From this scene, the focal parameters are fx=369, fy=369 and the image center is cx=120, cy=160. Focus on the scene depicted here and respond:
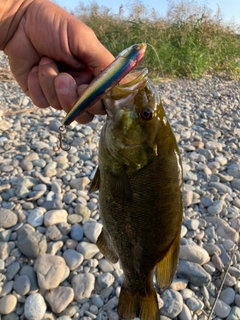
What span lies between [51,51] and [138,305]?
1.72 meters

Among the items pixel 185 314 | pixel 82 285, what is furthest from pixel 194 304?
pixel 82 285

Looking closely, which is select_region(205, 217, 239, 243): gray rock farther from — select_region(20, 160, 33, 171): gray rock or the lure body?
the lure body

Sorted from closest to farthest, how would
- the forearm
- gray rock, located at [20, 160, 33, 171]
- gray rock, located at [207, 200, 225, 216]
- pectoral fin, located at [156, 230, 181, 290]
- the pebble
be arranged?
pectoral fin, located at [156, 230, 181, 290] < the forearm < the pebble < gray rock, located at [207, 200, 225, 216] < gray rock, located at [20, 160, 33, 171]

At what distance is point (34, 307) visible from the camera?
306cm

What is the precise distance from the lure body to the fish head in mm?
245

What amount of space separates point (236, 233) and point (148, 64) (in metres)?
7.90

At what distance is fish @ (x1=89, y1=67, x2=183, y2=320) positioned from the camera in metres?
1.85

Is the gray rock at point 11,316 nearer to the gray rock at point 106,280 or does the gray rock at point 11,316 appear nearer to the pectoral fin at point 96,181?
the gray rock at point 106,280

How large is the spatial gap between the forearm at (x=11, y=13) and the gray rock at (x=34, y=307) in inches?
84.1

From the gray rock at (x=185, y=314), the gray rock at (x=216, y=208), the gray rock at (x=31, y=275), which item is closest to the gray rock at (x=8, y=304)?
the gray rock at (x=31, y=275)

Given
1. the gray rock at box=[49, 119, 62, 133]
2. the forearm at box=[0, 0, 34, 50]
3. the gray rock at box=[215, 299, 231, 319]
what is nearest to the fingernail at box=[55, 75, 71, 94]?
the forearm at box=[0, 0, 34, 50]

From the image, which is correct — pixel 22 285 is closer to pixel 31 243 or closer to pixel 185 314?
pixel 31 243

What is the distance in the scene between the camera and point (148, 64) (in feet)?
36.7

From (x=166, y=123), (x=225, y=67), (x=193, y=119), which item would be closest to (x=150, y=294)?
(x=166, y=123)
